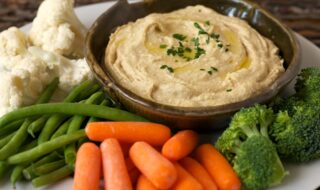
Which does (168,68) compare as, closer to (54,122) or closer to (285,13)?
(54,122)

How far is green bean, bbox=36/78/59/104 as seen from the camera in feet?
11.9

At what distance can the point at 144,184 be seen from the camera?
3096 millimetres

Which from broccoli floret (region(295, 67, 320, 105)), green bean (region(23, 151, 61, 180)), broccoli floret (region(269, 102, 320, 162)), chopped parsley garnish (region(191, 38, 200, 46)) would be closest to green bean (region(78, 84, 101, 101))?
green bean (region(23, 151, 61, 180))

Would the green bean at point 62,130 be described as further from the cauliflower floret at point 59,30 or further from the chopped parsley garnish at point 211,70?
the chopped parsley garnish at point 211,70

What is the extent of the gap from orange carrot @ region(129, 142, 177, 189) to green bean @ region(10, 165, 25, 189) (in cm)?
66

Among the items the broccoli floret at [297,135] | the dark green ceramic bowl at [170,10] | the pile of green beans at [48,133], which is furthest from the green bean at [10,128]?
the broccoli floret at [297,135]

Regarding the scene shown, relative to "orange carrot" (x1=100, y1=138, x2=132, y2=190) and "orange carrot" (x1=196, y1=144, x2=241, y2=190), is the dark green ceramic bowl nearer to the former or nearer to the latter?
"orange carrot" (x1=196, y1=144, x2=241, y2=190)

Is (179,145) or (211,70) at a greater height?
(211,70)

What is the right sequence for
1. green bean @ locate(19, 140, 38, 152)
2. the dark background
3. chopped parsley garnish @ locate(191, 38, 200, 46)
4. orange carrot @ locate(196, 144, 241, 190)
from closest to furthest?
orange carrot @ locate(196, 144, 241, 190), green bean @ locate(19, 140, 38, 152), chopped parsley garnish @ locate(191, 38, 200, 46), the dark background

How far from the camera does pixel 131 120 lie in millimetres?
3498

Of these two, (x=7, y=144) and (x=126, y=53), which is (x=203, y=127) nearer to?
(x=126, y=53)

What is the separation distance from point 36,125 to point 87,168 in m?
0.52

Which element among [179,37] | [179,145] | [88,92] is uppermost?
[179,37]

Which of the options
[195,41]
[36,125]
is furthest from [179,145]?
[195,41]
